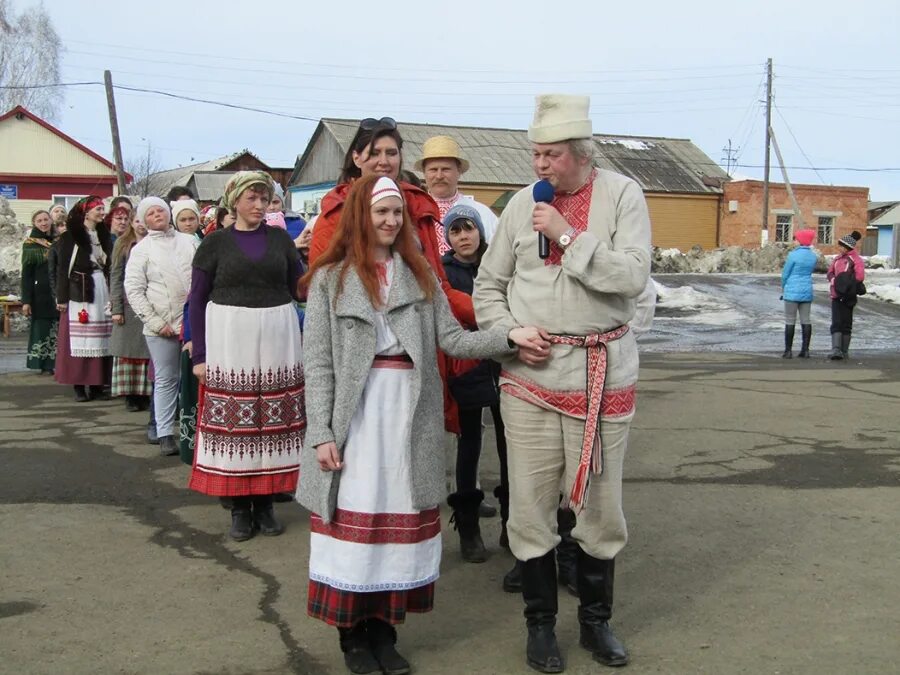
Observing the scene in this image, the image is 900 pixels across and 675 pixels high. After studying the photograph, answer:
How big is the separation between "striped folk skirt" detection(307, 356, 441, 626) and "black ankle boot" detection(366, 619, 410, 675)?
0.26ft

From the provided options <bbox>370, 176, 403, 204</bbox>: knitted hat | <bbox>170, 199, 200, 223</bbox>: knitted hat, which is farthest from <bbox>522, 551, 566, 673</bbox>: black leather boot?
<bbox>170, 199, 200, 223</bbox>: knitted hat

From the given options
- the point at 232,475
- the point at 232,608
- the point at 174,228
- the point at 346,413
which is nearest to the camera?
the point at 346,413

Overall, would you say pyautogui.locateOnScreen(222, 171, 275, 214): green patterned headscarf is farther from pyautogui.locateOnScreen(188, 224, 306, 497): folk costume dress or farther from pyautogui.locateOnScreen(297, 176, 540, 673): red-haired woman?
pyautogui.locateOnScreen(297, 176, 540, 673): red-haired woman

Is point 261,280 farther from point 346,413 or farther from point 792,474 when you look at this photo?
point 792,474

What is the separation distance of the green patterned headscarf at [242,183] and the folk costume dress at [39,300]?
6.96 meters

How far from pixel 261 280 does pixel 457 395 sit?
1.29 m

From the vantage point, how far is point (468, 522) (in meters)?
5.17

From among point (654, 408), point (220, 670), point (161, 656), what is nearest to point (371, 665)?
point (220, 670)

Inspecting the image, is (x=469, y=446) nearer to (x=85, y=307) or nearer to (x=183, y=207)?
(x=183, y=207)

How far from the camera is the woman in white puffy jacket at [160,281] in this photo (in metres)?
7.21

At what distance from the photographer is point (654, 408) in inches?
374

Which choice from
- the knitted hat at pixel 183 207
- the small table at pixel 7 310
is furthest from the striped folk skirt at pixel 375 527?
the small table at pixel 7 310

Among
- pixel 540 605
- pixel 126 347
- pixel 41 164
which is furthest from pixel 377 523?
pixel 41 164

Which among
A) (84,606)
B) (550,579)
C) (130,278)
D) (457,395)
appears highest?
(130,278)
